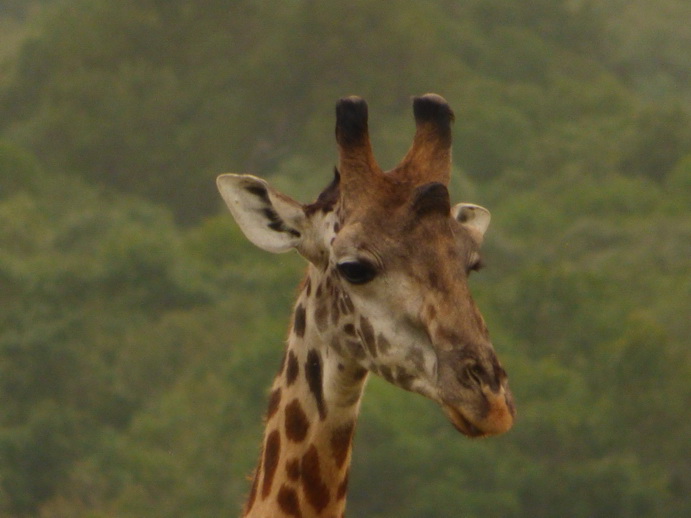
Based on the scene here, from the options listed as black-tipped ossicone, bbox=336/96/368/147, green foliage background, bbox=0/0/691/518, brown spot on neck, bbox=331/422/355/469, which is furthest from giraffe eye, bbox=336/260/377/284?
green foliage background, bbox=0/0/691/518

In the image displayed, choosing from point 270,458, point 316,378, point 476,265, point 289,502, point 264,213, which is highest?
point 264,213

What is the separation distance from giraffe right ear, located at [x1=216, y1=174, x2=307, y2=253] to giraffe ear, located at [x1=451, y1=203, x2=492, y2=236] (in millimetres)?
861

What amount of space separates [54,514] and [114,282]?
2129 centimetres

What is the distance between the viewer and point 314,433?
9.57 meters

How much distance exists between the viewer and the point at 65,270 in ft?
212

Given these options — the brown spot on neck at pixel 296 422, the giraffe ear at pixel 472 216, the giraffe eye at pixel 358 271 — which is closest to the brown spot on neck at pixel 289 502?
the brown spot on neck at pixel 296 422

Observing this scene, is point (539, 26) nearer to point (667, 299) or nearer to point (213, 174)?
point (213, 174)

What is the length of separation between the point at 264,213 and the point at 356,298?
2.42 ft

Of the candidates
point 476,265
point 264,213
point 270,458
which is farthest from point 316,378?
point 476,265

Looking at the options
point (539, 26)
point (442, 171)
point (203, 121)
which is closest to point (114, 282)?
point (203, 121)

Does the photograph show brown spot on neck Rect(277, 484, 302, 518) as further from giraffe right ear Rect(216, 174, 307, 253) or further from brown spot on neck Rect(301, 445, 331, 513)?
giraffe right ear Rect(216, 174, 307, 253)

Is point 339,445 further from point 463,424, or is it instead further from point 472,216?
point 472,216

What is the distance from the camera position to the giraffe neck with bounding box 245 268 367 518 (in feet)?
31.3

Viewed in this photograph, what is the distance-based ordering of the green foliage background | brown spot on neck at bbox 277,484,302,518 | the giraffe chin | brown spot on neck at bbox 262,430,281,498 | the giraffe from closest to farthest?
the giraffe chin < the giraffe < brown spot on neck at bbox 277,484,302,518 < brown spot on neck at bbox 262,430,281,498 < the green foliage background
